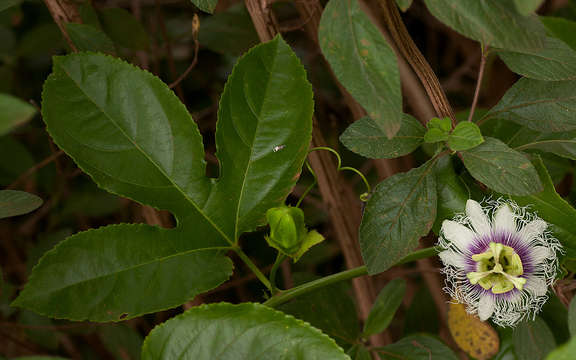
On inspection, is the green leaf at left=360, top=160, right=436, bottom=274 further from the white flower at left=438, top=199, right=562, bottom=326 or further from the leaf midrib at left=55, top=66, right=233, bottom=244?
the leaf midrib at left=55, top=66, right=233, bottom=244

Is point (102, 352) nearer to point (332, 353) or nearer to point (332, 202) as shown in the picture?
point (332, 202)

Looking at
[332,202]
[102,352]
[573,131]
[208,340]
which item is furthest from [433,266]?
[102,352]

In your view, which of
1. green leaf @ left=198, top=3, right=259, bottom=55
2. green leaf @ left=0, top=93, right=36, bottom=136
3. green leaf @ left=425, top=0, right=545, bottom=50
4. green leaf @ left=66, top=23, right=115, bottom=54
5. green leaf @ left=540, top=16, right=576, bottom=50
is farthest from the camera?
green leaf @ left=198, top=3, right=259, bottom=55

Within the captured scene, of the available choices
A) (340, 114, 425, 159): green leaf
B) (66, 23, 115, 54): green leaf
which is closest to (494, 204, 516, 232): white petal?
(340, 114, 425, 159): green leaf

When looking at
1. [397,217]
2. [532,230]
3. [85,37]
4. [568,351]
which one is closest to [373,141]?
[397,217]

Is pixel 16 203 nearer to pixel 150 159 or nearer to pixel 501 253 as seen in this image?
pixel 150 159
